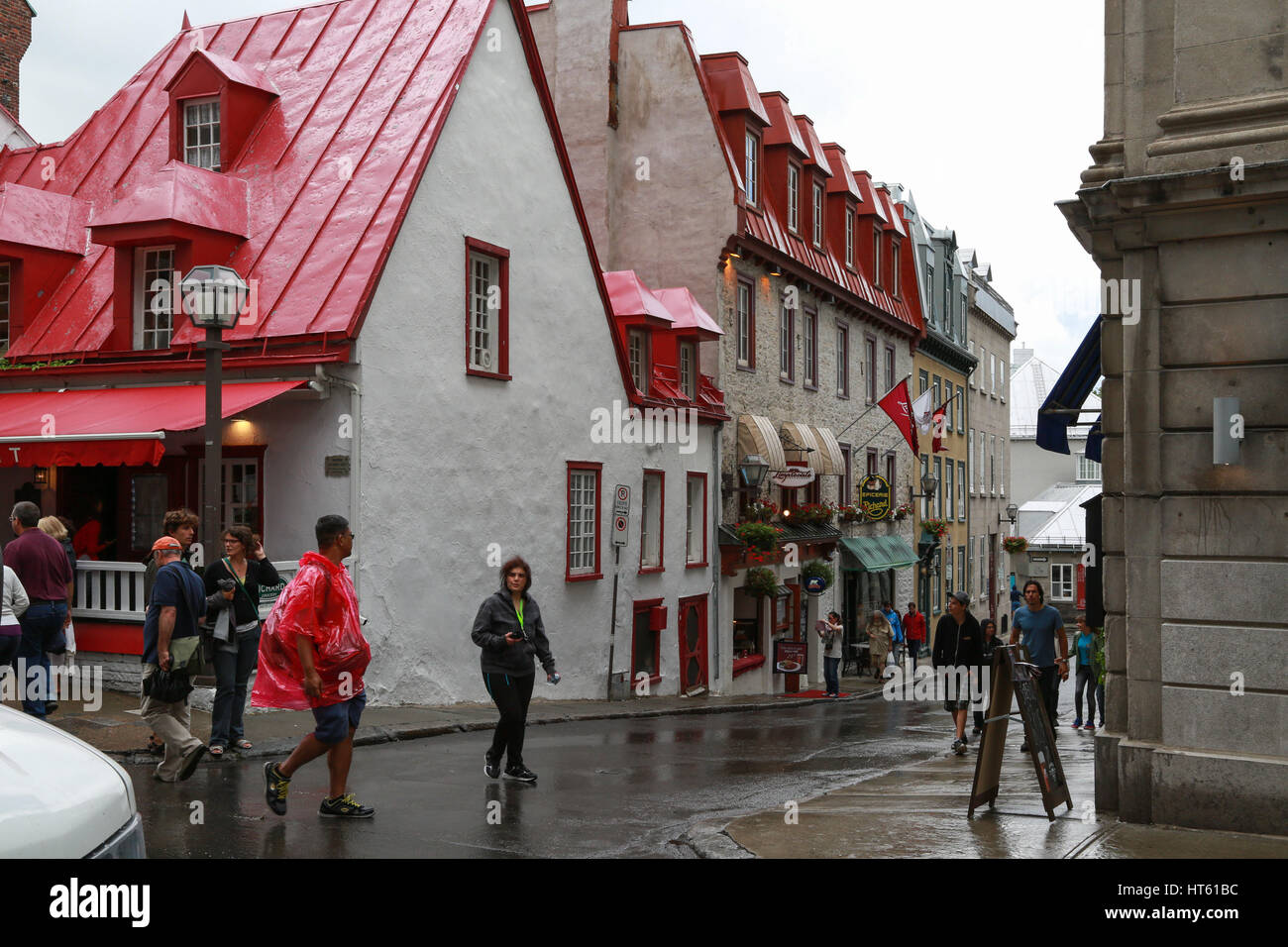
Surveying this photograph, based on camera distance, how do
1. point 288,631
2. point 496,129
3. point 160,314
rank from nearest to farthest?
point 288,631, point 160,314, point 496,129

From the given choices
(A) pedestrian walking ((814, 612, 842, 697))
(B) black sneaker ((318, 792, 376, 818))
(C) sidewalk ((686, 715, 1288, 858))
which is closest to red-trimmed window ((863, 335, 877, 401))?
(A) pedestrian walking ((814, 612, 842, 697))

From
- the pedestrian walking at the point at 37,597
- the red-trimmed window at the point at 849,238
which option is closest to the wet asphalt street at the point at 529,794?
the pedestrian walking at the point at 37,597

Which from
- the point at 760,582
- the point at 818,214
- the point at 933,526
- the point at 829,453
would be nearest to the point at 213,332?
the point at 760,582

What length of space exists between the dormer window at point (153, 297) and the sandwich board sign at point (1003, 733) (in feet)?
37.7

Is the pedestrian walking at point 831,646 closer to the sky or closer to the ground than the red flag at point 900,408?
closer to the ground

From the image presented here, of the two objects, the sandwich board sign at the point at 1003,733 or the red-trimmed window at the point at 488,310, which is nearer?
the sandwich board sign at the point at 1003,733

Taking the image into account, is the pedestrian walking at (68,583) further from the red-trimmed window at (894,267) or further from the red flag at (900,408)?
the red-trimmed window at (894,267)

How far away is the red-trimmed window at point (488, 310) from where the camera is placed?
671 inches

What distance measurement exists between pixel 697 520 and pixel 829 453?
5.79 meters

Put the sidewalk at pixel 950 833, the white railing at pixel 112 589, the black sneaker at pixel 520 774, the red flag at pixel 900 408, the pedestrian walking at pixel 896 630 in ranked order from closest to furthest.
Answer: the sidewalk at pixel 950 833, the black sneaker at pixel 520 774, the white railing at pixel 112 589, the red flag at pixel 900 408, the pedestrian walking at pixel 896 630

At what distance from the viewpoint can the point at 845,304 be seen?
31797mm
